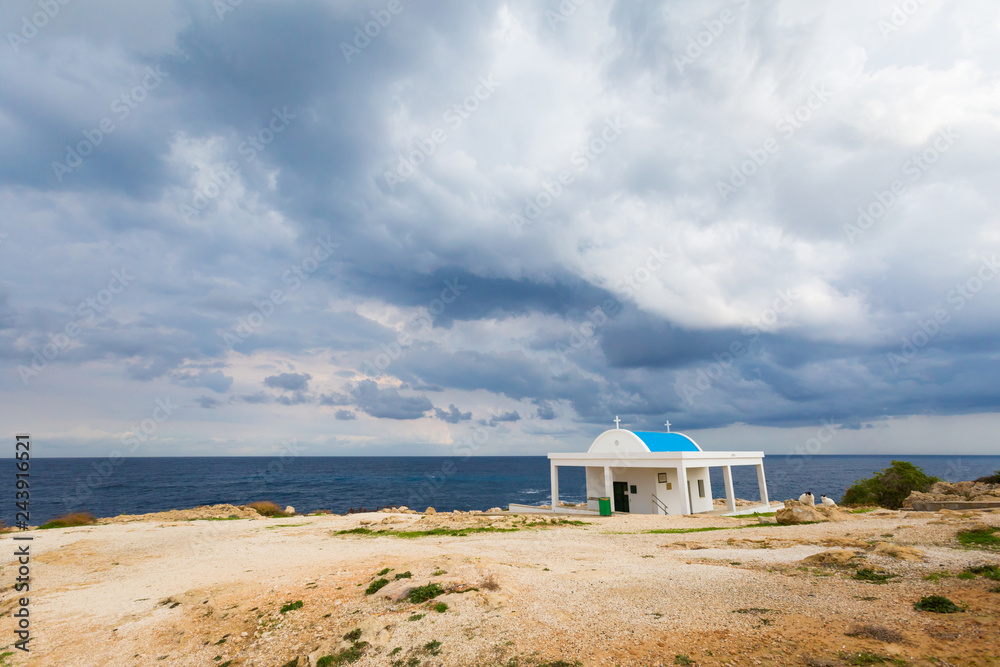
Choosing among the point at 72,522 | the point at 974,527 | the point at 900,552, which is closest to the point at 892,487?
the point at 974,527

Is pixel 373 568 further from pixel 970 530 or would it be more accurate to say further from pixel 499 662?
pixel 970 530

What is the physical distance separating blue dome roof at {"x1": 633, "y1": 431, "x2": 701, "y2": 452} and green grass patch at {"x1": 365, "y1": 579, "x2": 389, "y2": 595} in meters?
24.4

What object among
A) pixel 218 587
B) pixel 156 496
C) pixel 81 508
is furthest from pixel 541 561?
pixel 156 496

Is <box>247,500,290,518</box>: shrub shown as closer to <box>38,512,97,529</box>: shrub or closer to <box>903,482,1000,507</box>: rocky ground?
<box>38,512,97,529</box>: shrub

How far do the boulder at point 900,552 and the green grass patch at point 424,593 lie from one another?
11267mm

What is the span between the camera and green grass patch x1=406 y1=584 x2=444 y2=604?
10750 millimetres

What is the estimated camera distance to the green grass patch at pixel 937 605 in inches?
327

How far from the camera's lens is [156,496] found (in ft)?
244

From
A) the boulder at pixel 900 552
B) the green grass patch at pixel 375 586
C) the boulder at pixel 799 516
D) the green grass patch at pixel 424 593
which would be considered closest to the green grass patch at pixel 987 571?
the boulder at pixel 900 552

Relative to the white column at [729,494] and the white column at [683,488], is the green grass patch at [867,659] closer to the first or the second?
the white column at [683,488]

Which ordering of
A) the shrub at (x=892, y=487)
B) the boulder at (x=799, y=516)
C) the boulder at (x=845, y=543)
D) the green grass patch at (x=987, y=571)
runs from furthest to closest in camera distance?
the shrub at (x=892, y=487)
the boulder at (x=799, y=516)
the boulder at (x=845, y=543)
the green grass patch at (x=987, y=571)

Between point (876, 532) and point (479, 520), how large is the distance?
18557mm

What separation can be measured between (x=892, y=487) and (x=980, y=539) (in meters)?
31.0

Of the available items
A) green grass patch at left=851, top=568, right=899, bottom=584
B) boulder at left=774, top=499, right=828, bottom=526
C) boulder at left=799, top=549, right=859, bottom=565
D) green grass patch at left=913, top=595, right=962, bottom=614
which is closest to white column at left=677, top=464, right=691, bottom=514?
boulder at left=774, top=499, right=828, bottom=526
